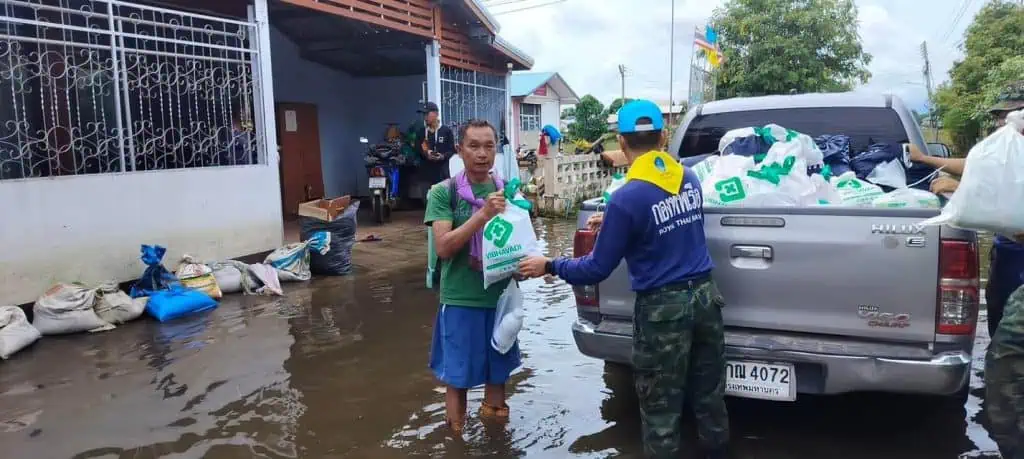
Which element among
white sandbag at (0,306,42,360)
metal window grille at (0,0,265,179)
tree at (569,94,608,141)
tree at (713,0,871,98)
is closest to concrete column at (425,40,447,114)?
metal window grille at (0,0,265,179)

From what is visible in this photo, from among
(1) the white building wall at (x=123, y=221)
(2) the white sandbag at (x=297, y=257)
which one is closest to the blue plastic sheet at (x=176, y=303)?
(1) the white building wall at (x=123, y=221)

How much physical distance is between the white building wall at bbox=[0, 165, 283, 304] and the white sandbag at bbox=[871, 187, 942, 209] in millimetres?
6125

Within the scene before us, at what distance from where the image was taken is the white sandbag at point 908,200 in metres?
3.32

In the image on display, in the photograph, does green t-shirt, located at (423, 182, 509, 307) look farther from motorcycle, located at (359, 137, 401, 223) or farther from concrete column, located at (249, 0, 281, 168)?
motorcycle, located at (359, 137, 401, 223)

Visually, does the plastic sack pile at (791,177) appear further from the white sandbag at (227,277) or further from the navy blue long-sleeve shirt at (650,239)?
the white sandbag at (227,277)

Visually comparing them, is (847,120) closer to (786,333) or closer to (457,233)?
(786,333)

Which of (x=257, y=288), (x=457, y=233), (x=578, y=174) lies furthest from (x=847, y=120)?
(x=578, y=174)

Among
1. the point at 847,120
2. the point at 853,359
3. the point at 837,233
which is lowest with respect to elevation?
the point at 853,359

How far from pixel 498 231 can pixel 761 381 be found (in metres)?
1.37

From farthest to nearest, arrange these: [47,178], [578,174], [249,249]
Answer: [578,174] → [249,249] → [47,178]

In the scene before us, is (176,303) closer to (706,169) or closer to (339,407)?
(339,407)

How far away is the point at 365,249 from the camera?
9.72 metres

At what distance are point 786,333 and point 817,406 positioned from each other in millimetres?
1066

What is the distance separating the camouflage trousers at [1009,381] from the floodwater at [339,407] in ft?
2.42
